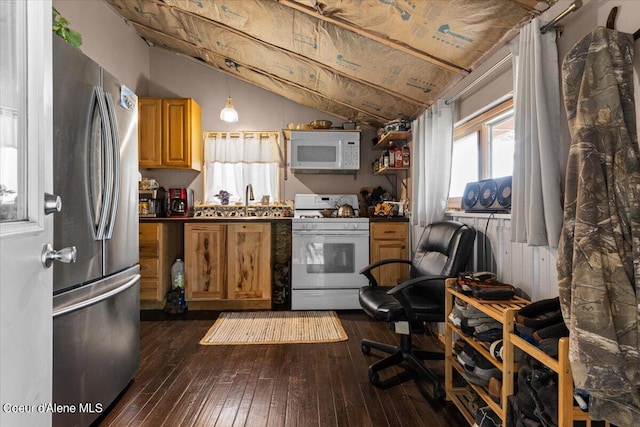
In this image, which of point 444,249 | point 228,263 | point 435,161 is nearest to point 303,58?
point 435,161

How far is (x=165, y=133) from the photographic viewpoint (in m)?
3.75

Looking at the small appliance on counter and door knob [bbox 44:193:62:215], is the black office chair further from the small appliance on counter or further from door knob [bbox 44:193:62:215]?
the small appliance on counter

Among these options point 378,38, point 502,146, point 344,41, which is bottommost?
point 502,146

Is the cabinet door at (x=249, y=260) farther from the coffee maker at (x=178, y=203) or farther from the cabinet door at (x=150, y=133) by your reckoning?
the cabinet door at (x=150, y=133)

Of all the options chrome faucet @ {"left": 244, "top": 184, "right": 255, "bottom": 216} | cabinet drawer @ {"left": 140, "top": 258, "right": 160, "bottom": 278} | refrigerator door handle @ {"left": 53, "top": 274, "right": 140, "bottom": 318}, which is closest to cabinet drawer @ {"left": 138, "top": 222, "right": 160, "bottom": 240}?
cabinet drawer @ {"left": 140, "top": 258, "right": 160, "bottom": 278}

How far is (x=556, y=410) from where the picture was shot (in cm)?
107

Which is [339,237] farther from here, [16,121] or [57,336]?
[16,121]

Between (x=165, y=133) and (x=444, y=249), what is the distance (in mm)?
3138

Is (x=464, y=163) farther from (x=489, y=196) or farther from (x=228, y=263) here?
(x=228, y=263)

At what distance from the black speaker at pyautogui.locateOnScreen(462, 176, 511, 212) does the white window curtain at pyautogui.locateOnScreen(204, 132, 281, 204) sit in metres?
2.41

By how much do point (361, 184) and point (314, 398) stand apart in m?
2.77

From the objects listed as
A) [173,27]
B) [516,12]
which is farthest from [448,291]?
[173,27]

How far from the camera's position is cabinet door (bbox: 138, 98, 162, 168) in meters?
3.72

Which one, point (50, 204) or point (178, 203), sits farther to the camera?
point (178, 203)
